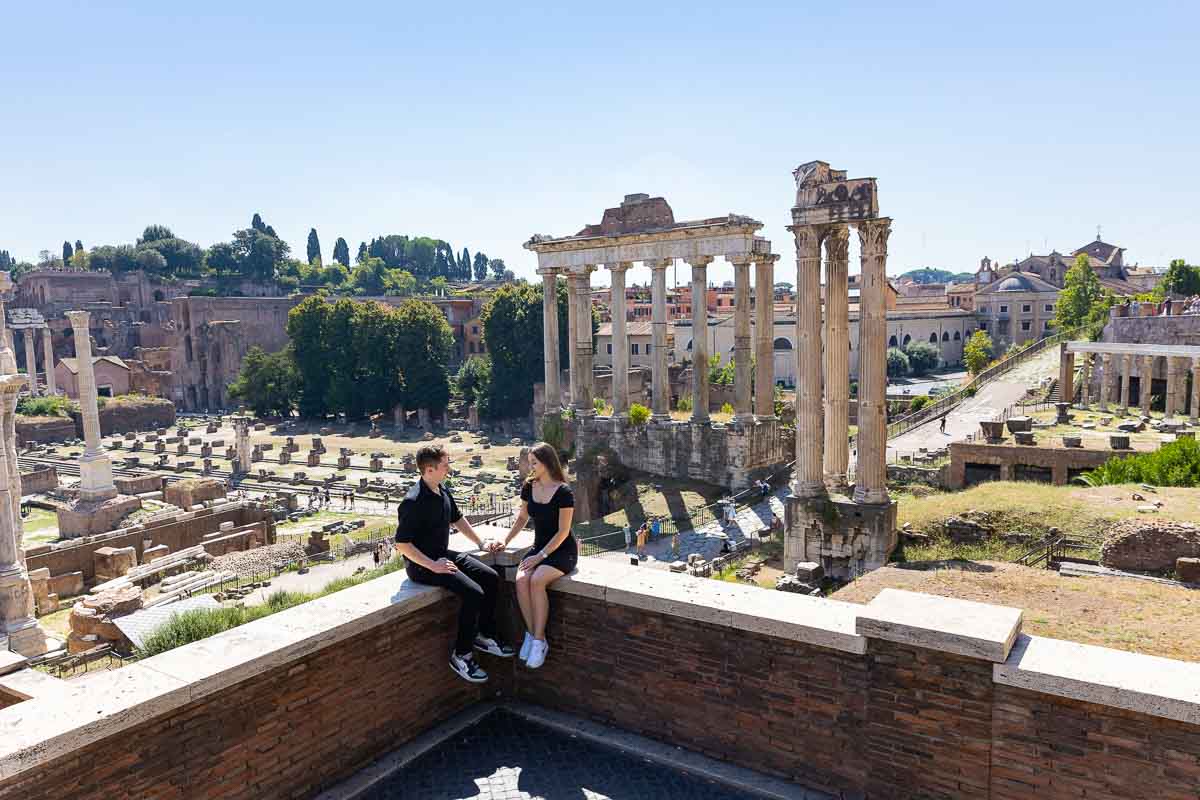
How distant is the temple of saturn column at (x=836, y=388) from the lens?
14969mm

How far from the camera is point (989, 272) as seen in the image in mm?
83875

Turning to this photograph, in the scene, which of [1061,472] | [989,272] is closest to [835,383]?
[1061,472]

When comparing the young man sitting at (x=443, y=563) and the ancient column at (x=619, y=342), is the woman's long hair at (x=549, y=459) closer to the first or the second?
the young man sitting at (x=443, y=563)

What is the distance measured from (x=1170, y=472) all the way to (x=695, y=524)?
10.3 m

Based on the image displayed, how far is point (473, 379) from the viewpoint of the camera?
57.1 metres

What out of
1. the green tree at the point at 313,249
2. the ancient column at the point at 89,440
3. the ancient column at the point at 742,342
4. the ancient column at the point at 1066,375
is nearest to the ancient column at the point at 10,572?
the ancient column at the point at 89,440

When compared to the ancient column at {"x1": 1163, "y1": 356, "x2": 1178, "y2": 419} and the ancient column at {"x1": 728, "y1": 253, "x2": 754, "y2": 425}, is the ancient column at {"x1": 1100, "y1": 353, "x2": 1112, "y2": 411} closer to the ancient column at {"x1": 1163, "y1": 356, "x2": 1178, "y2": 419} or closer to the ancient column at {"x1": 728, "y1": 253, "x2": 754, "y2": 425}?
the ancient column at {"x1": 1163, "y1": 356, "x2": 1178, "y2": 419}

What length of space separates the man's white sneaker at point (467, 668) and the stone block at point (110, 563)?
22.5 metres

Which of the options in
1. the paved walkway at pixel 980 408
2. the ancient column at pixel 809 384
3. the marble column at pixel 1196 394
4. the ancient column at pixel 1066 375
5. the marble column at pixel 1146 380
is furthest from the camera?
the ancient column at pixel 1066 375

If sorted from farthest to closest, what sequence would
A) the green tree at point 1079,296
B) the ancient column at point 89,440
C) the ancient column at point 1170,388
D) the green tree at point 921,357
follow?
the green tree at point 921,357
the green tree at point 1079,296
the ancient column at point 1170,388
the ancient column at point 89,440

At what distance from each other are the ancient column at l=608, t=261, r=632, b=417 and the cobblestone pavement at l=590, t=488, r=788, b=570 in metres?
5.84

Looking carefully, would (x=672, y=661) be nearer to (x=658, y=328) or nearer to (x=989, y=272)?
(x=658, y=328)

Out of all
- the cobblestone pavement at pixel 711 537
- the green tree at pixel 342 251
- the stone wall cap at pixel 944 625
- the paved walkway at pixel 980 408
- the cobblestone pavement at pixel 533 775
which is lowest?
the cobblestone pavement at pixel 711 537

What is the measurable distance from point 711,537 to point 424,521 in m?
15.5
